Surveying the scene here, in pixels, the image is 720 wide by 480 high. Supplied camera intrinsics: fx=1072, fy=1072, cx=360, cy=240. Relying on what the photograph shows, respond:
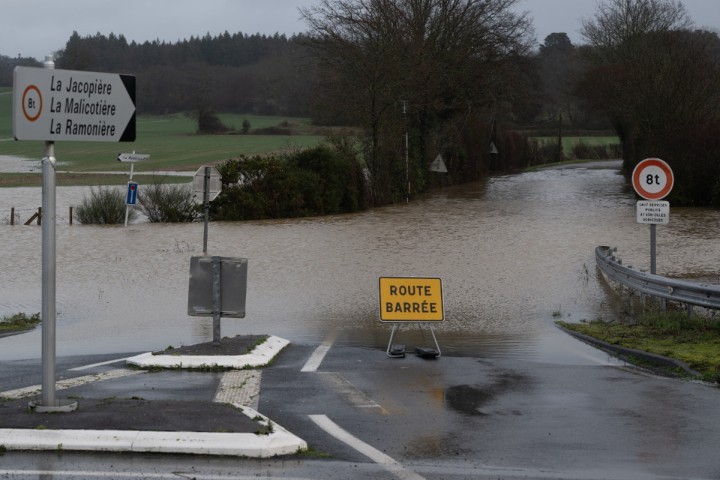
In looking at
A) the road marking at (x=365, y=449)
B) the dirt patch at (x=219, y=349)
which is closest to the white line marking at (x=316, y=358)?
the dirt patch at (x=219, y=349)

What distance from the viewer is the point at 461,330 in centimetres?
1722

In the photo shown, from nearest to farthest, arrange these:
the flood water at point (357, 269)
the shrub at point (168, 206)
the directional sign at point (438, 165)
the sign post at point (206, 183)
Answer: the flood water at point (357, 269) → the sign post at point (206, 183) → the shrub at point (168, 206) → the directional sign at point (438, 165)

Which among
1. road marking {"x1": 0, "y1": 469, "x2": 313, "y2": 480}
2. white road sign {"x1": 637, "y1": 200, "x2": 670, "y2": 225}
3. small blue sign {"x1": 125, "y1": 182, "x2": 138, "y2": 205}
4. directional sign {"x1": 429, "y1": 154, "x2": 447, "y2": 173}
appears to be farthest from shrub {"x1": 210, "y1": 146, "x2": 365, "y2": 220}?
road marking {"x1": 0, "y1": 469, "x2": 313, "y2": 480}

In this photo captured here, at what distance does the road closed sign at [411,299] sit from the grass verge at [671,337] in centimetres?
232

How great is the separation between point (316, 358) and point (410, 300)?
2023 mm

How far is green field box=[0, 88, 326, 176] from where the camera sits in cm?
9088

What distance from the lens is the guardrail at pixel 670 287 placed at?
14180mm

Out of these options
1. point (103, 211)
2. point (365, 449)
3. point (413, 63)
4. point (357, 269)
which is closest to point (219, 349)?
point (365, 449)

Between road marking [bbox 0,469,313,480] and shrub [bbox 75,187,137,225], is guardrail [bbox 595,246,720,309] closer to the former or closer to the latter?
road marking [bbox 0,469,313,480]

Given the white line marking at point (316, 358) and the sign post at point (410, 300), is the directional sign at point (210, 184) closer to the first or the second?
the white line marking at point (316, 358)

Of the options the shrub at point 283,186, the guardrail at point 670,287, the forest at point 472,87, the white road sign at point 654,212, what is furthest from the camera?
the forest at point 472,87

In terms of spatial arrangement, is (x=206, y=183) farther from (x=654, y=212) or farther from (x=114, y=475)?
(x=114, y=475)

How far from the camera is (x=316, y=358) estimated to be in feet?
41.4

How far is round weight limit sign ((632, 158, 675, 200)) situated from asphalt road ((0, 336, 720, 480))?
449cm
